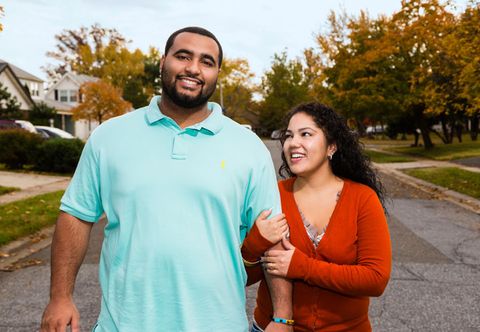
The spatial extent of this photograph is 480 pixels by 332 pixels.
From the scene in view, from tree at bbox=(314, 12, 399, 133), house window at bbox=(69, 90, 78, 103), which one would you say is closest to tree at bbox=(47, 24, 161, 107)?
Result: house window at bbox=(69, 90, 78, 103)

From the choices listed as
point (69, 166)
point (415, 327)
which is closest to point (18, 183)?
point (69, 166)

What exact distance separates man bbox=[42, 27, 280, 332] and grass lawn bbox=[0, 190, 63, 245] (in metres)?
5.76

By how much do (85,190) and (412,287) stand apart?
4.30 metres

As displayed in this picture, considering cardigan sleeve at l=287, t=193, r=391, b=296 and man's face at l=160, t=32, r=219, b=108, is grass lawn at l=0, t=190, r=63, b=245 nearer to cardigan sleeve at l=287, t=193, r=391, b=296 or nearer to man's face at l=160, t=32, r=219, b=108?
man's face at l=160, t=32, r=219, b=108

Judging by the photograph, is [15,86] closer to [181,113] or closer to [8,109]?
[8,109]

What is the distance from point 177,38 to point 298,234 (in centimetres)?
113

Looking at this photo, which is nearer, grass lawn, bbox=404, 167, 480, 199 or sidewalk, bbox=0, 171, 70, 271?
sidewalk, bbox=0, 171, 70, 271

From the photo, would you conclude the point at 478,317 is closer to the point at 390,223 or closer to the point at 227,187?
the point at 227,187

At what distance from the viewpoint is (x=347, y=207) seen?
244cm

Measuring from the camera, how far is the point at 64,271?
2.21 m

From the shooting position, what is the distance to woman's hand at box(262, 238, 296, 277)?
2.29 metres

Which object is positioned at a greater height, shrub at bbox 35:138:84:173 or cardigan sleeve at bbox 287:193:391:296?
cardigan sleeve at bbox 287:193:391:296

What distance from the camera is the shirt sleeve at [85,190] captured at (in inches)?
86.4

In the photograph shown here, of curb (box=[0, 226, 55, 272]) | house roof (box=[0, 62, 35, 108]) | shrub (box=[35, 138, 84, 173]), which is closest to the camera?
curb (box=[0, 226, 55, 272])
